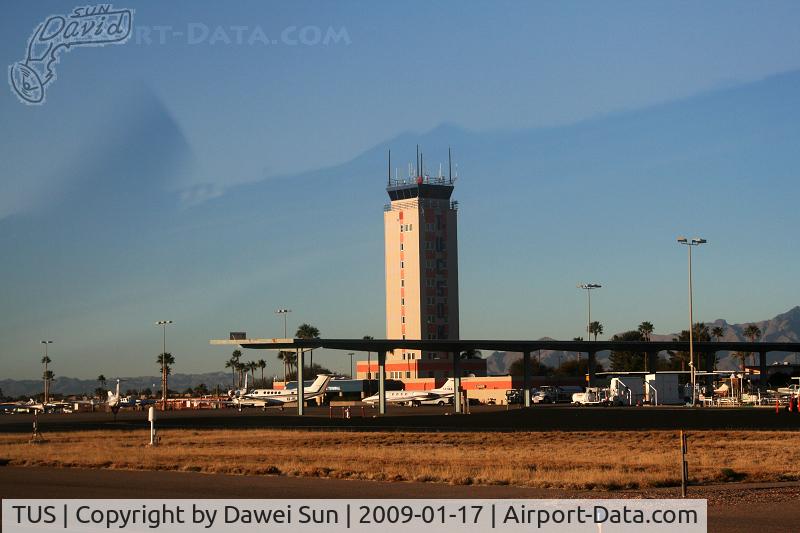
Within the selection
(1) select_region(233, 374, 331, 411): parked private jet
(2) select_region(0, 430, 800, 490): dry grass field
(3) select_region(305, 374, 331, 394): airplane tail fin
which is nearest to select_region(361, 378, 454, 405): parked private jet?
(3) select_region(305, 374, 331, 394): airplane tail fin

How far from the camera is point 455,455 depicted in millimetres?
36375

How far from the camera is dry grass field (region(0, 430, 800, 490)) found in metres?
27.8

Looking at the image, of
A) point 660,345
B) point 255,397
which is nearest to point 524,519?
point 660,345

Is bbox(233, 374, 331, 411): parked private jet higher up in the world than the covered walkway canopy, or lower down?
lower down

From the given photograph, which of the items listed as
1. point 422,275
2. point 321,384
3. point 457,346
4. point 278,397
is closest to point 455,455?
point 457,346

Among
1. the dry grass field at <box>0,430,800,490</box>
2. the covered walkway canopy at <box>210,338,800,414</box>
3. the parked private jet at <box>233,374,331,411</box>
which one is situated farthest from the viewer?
the parked private jet at <box>233,374,331,411</box>

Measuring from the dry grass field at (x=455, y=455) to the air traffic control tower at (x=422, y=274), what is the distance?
112 metres

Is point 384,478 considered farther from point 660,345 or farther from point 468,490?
point 660,345

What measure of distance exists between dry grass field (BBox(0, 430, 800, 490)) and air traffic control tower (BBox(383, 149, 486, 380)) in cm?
11152

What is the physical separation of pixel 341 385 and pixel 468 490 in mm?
124892

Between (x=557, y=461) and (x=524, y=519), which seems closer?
(x=524, y=519)

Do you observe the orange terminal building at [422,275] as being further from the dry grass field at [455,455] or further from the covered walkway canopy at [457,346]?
the dry grass field at [455,455]

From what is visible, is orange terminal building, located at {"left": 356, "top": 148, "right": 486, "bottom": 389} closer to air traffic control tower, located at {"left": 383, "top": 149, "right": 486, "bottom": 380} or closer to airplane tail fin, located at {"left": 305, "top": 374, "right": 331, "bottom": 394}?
air traffic control tower, located at {"left": 383, "top": 149, "right": 486, "bottom": 380}

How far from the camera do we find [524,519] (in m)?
19.0
